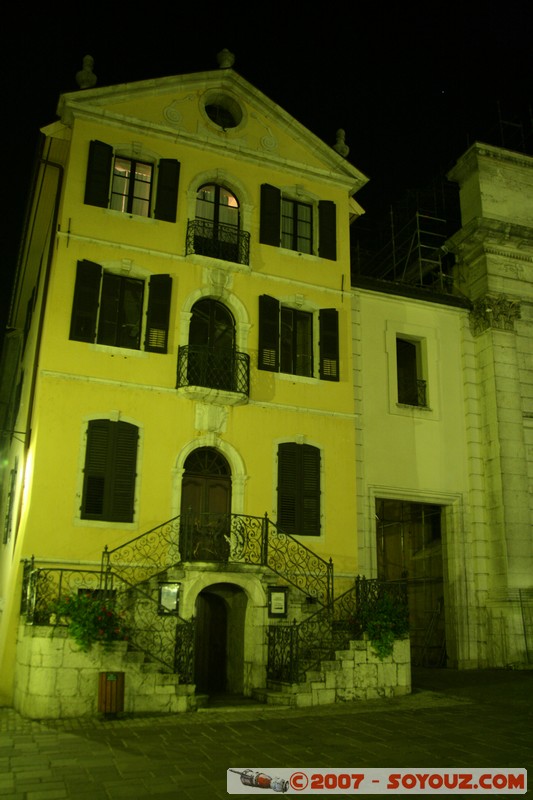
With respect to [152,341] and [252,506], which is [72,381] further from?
[252,506]

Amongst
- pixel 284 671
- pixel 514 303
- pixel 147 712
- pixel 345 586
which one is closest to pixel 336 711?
pixel 284 671

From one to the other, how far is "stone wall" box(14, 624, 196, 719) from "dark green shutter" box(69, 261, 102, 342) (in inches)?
241

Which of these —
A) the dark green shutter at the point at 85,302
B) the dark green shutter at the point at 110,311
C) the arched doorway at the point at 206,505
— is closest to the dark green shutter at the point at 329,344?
the arched doorway at the point at 206,505

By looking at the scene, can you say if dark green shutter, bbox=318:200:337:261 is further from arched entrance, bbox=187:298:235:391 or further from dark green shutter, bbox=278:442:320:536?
dark green shutter, bbox=278:442:320:536

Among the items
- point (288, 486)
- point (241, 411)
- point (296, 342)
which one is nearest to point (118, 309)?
point (241, 411)

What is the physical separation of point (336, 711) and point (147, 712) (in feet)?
10.3

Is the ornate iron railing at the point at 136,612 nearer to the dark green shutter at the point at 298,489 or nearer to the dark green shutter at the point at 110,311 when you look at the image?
the dark green shutter at the point at 298,489

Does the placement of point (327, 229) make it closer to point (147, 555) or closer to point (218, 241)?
point (218, 241)

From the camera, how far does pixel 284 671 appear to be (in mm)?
13609

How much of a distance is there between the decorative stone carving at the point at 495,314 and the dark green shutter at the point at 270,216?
631 cm

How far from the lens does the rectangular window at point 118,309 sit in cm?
1555

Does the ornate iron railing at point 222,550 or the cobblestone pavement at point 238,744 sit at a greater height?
the ornate iron railing at point 222,550

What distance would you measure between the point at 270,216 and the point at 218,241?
5.45ft

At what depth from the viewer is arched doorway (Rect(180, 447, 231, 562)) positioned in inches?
586
